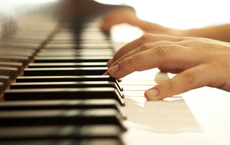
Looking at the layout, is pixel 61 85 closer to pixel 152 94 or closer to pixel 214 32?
pixel 152 94

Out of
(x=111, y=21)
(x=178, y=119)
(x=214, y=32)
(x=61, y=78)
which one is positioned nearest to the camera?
(x=178, y=119)

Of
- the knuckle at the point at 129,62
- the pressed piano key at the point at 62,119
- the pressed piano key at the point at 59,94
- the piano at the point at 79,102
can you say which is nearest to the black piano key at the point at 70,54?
the piano at the point at 79,102

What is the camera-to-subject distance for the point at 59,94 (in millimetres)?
814

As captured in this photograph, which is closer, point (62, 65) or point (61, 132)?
point (61, 132)

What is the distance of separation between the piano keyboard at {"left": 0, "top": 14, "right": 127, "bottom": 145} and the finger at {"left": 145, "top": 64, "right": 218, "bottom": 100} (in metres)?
0.11

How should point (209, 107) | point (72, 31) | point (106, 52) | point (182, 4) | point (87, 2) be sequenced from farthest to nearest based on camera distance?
1. point (182, 4)
2. point (87, 2)
3. point (72, 31)
4. point (106, 52)
5. point (209, 107)

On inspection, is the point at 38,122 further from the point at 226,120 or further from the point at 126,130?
the point at 226,120

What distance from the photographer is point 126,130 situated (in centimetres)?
64

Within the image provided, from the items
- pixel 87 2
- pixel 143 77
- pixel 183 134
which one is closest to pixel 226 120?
pixel 183 134

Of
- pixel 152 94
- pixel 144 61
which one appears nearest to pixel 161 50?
pixel 144 61

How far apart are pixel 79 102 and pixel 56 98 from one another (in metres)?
0.09

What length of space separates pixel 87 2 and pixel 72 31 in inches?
38.3

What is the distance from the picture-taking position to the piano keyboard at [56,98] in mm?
600

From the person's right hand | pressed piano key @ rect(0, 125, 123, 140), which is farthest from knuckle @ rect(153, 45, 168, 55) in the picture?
the person's right hand
